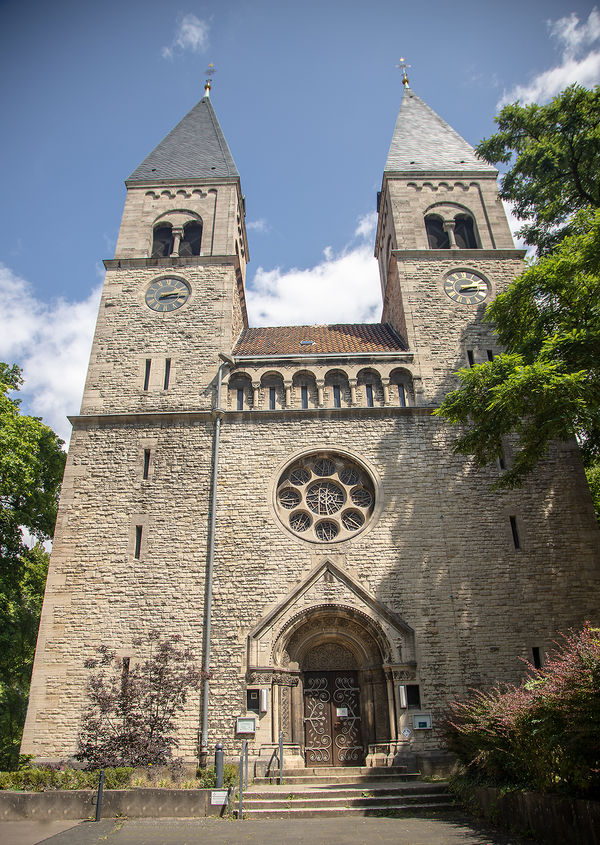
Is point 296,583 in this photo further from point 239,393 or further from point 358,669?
point 239,393

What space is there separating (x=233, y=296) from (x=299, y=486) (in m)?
7.64

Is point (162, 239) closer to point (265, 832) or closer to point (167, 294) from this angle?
point (167, 294)

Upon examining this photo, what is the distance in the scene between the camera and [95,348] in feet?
60.5

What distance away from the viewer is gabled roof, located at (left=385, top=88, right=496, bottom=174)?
23.7m

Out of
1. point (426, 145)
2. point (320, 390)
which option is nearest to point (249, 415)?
point (320, 390)

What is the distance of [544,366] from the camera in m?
11.9

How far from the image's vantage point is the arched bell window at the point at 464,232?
22.2 meters

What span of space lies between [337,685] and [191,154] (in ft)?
71.4

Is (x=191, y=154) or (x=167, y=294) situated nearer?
(x=167, y=294)

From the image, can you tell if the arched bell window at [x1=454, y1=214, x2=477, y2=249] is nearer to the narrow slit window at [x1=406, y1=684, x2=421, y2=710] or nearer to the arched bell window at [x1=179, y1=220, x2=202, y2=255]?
the arched bell window at [x1=179, y1=220, x2=202, y2=255]

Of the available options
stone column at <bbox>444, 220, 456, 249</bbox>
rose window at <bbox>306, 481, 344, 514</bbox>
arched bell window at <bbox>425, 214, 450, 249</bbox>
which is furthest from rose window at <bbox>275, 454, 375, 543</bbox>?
arched bell window at <bbox>425, 214, 450, 249</bbox>

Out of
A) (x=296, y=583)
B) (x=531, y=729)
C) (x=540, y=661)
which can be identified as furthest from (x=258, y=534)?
(x=531, y=729)

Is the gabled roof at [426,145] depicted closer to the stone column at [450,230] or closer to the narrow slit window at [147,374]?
the stone column at [450,230]

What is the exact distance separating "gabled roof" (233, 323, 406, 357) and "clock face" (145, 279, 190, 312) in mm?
2557
